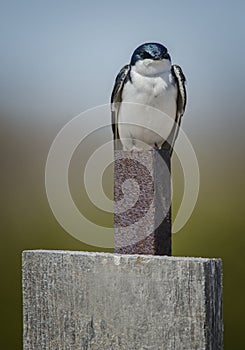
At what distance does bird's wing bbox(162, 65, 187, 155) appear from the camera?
8.42 ft

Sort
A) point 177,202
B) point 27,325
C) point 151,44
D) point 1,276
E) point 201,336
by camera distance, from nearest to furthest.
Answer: point 201,336 → point 27,325 → point 151,44 → point 177,202 → point 1,276

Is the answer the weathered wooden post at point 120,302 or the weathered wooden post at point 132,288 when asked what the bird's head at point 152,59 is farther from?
the weathered wooden post at point 120,302

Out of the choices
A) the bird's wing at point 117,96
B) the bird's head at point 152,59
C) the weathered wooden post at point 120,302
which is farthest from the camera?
the bird's wing at point 117,96

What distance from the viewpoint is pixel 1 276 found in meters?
4.45

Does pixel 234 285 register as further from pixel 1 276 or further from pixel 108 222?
pixel 1 276

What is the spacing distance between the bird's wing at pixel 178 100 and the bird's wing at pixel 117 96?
184 millimetres

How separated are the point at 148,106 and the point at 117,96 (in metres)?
0.16

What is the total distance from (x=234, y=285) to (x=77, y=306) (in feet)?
10.6

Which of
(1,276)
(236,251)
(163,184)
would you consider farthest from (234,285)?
(163,184)

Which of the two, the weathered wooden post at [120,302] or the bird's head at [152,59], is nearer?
the weathered wooden post at [120,302]

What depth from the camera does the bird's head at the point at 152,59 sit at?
249cm

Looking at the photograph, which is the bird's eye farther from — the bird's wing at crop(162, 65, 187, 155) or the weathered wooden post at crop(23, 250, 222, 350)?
the weathered wooden post at crop(23, 250, 222, 350)

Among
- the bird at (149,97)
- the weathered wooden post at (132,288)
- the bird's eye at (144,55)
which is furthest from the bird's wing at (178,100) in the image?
the weathered wooden post at (132,288)

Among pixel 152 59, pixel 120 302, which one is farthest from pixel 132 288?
pixel 152 59
